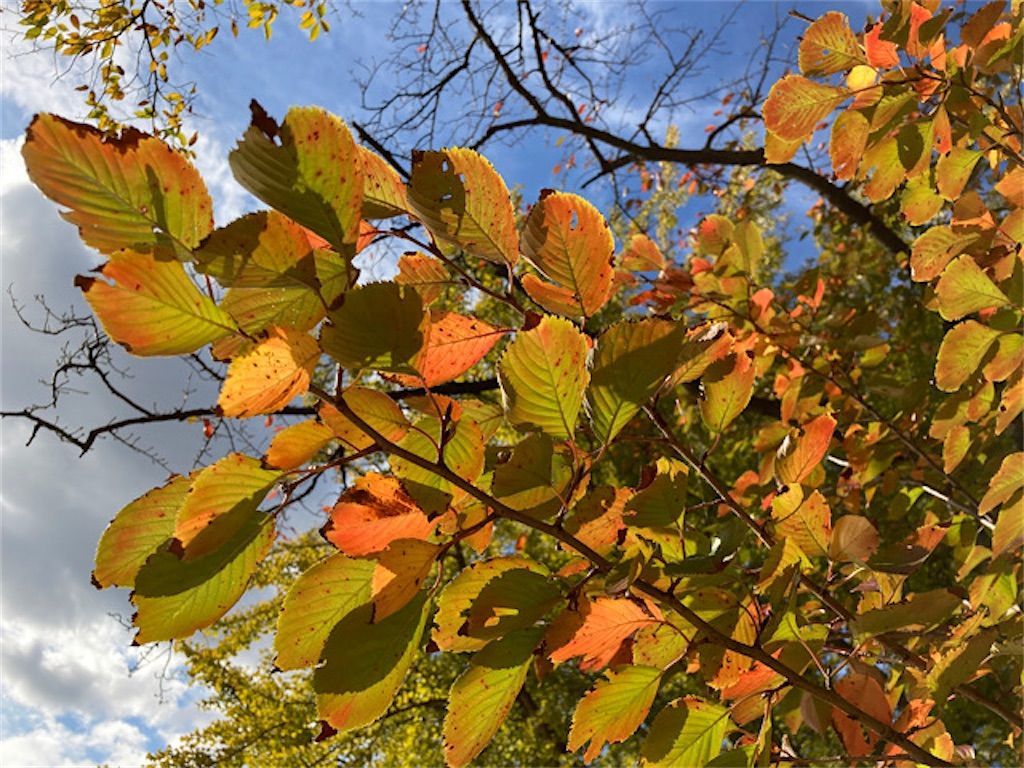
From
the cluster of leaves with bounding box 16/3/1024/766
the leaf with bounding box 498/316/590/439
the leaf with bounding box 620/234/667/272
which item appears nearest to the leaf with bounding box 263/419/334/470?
the cluster of leaves with bounding box 16/3/1024/766

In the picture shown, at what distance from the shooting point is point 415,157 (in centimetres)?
44

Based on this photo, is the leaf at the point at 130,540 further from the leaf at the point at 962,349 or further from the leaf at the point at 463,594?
the leaf at the point at 962,349

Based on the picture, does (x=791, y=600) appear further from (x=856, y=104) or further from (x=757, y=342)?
(x=757, y=342)

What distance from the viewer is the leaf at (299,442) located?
410mm

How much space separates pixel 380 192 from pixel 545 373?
147 millimetres

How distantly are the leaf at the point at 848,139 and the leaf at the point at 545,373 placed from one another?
692 millimetres

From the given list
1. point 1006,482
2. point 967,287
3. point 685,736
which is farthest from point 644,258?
point 685,736

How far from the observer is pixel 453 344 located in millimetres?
481

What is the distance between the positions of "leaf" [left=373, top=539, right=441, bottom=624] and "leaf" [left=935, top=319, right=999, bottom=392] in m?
0.77

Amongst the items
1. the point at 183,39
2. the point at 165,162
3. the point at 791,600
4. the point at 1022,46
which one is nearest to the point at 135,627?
the point at 165,162

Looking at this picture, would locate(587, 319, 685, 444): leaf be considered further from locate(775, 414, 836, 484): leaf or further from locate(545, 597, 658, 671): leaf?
locate(775, 414, 836, 484): leaf

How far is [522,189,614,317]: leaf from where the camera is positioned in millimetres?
466

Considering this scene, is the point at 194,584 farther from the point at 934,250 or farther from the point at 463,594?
the point at 934,250

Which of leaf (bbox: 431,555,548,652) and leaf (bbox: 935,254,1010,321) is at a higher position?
leaf (bbox: 935,254,1010,321)
